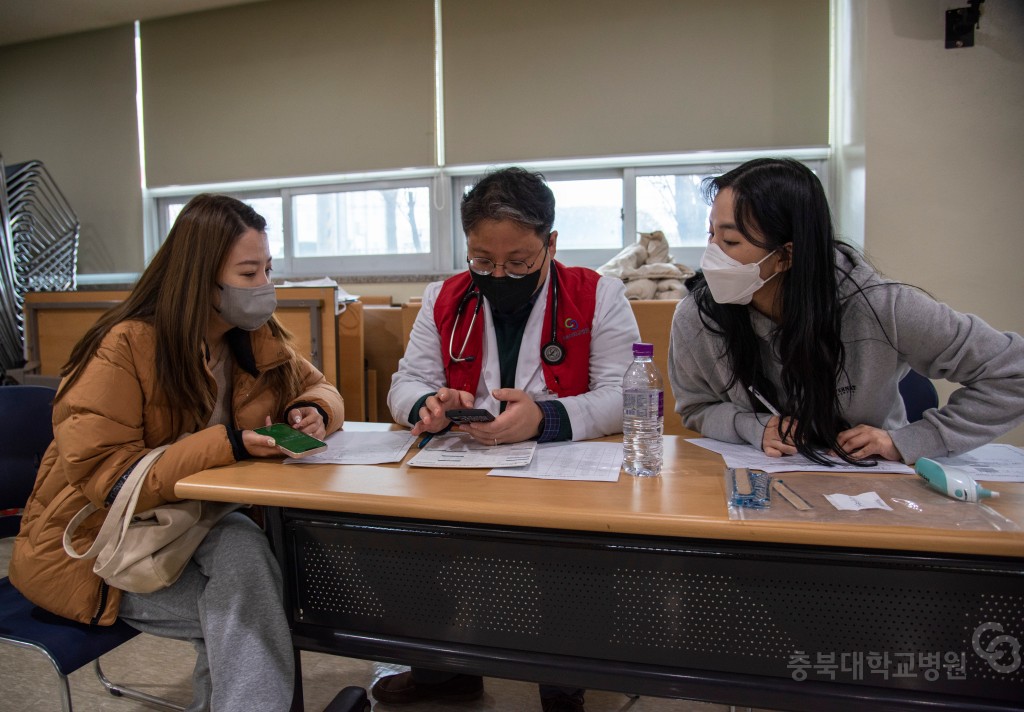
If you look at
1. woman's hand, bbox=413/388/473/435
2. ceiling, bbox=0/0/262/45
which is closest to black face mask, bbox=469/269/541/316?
woman's hand, bbox=413/388/473/435

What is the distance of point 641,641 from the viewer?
103cm

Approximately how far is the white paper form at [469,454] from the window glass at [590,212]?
2987 mm

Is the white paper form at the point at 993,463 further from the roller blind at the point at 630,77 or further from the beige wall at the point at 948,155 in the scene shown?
the roller blind at the point at 630,77

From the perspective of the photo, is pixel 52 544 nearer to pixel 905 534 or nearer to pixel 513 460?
pixel 513 460

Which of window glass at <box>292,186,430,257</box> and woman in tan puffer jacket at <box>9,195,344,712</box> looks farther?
window glass at <box>292,186,430,257</box>

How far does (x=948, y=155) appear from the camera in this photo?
287 centimetres

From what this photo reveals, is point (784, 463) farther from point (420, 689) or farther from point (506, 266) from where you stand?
point (420, 689)

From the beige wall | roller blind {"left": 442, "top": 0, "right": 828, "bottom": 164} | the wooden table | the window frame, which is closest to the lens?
the wooden table

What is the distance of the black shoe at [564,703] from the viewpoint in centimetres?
162

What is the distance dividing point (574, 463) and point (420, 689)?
88 centimetres

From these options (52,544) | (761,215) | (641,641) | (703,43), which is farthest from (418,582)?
(703,43)

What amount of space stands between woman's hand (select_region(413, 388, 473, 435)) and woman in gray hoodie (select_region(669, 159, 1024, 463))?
1.87 feet

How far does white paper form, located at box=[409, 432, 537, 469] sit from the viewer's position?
1.24 meters

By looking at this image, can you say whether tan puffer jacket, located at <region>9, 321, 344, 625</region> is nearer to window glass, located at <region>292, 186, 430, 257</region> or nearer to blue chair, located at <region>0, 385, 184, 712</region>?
blue chair, located at <region>0, 385, 184, 712</region>
